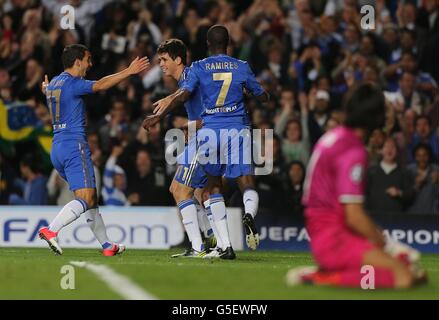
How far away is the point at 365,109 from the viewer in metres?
7.99

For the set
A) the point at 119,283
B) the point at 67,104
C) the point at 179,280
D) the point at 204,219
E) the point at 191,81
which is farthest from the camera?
the point at 204,219

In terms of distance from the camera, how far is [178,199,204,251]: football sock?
1285cm

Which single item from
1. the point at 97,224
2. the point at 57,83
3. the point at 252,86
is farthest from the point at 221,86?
the point at 97,224

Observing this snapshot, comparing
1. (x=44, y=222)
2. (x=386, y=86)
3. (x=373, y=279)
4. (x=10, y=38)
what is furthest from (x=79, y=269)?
(x=10, y=38)

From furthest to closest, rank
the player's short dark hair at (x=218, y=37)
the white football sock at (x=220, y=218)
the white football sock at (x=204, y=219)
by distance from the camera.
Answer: the white football sock at (x=204, y=219), the player's short dark hair at (x=218, y=37), the white football sock at (x=220, y=218)

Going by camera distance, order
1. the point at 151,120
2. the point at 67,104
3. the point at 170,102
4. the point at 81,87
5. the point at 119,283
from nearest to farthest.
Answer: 1. the point at 119,283
2. the point at 151,120
3. the point at 170,102
4. the point at 81,87
5. the point at 67,104

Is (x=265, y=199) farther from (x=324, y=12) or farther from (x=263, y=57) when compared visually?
(x=324, y=12)

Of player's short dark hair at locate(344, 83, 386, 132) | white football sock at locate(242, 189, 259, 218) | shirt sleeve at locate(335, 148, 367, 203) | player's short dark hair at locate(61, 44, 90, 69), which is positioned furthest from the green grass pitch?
player's short dark hair at locate(61, 44, 90, 69)

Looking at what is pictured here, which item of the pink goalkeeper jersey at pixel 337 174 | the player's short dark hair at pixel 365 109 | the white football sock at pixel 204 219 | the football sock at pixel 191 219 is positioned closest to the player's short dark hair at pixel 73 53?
the football sock at pixel 191 219

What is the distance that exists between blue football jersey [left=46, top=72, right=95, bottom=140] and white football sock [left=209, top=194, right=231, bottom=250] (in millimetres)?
1679

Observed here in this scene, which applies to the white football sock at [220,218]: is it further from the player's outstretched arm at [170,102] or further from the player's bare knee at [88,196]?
the player's bare knee at [88,196]

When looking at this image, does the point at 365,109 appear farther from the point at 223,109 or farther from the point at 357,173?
the point at 223,109

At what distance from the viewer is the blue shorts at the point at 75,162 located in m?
13.1

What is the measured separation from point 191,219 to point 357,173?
5243mm
